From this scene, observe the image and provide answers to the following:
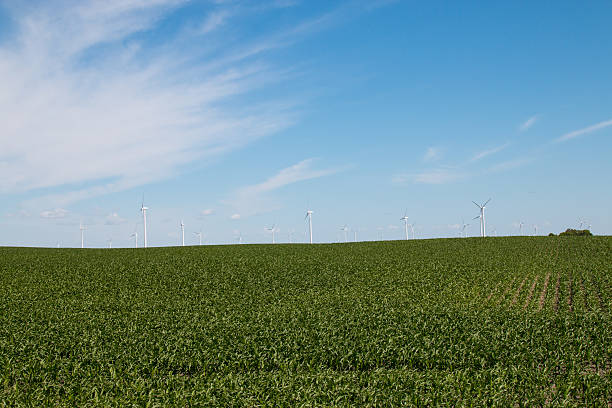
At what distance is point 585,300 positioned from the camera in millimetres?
30828

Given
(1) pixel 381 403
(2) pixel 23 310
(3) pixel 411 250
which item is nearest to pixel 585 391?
(1) pixel 381 403

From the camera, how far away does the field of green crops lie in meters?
14.1

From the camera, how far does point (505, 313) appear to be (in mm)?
25953

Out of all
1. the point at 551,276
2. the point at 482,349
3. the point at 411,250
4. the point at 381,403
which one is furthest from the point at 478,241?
the point at 381,403

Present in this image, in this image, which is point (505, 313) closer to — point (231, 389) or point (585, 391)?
point (585, 391)

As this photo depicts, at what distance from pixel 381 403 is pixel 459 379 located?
12.3ft

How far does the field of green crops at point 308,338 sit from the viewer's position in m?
14.1

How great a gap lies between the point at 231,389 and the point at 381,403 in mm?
4519

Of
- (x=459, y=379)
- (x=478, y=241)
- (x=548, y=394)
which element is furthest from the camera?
(x=478, y=241)

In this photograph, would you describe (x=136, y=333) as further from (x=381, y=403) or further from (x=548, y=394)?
(x=548, y=394)

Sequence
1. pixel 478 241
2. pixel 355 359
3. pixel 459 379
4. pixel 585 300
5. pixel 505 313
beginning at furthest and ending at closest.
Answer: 1. pixel 478 241
2. pixel 585 300
3. pixel 505 313
4. pixel 355 359
5. pixel 459 379

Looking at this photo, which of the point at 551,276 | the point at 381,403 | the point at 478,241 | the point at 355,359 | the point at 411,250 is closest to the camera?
the point at 381,403

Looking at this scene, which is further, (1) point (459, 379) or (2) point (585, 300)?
(2) point (585, 300)

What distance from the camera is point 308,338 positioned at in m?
20.3
